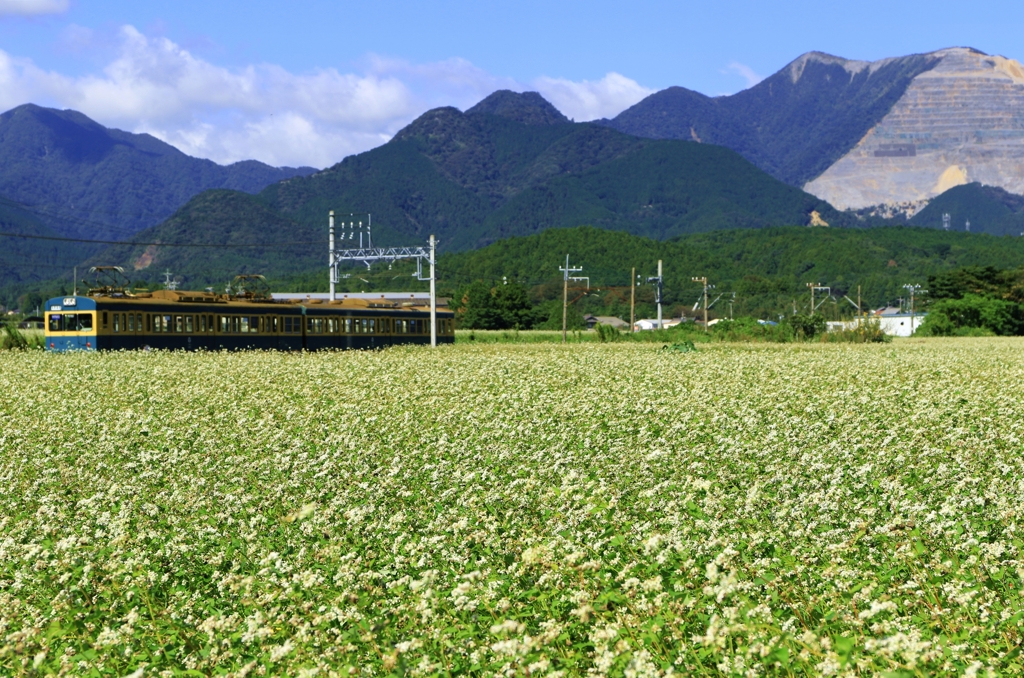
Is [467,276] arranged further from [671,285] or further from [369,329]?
[369,329]

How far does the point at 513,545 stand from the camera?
22.6ft

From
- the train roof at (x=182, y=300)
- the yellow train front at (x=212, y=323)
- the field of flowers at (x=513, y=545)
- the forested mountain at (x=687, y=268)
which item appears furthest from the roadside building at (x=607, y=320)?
the field of flowers at (x=513, y=545)

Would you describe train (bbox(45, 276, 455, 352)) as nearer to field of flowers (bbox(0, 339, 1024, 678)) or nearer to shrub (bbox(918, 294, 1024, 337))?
field of flowers (bbox(0, 339, 1024, 678))

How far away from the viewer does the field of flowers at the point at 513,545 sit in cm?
522

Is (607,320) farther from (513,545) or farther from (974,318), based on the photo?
(513,545)

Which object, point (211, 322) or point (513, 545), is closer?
point (513, 545)

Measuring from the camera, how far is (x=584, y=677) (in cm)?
523

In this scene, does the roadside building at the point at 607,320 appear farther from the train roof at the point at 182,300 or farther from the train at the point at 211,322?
the train roof at the point at 182,300

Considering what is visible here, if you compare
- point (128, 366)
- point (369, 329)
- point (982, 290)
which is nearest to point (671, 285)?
point (982, 290)

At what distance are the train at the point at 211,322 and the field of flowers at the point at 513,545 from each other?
1040 inches

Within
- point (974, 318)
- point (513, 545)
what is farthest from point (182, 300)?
point (974, 318)

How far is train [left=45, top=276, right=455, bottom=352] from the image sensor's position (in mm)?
37750

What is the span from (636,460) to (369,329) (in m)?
40.3

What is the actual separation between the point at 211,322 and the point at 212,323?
0.20 feet
